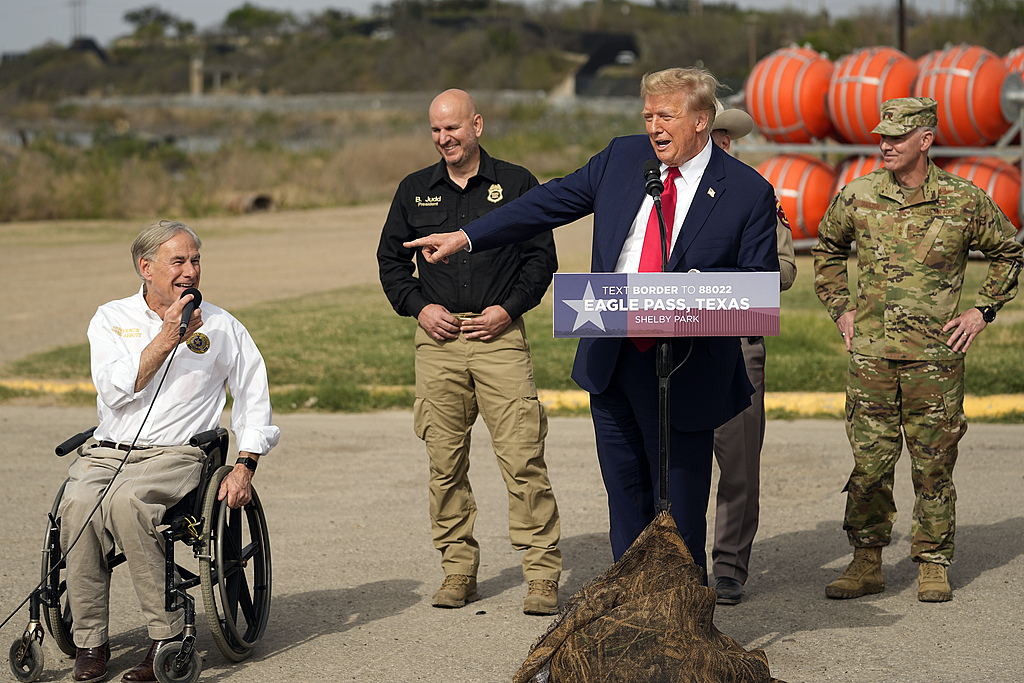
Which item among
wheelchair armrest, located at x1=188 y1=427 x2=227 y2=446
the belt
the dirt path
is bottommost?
the dirt path

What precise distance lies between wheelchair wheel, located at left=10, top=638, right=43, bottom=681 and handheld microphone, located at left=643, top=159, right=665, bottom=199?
111 inches

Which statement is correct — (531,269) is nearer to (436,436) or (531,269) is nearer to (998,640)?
(436,436)

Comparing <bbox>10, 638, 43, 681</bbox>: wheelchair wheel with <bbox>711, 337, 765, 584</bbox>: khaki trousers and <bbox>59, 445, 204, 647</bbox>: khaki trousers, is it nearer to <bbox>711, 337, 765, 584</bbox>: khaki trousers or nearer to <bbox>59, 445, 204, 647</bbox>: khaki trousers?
<bbox>59, 445, 204, 647</bbox>: khaki trousers

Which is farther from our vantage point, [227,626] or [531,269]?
[531,269]

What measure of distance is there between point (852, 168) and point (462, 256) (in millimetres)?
12575

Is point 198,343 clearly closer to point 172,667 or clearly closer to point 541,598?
point 172,667

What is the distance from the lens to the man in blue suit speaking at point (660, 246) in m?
4.09

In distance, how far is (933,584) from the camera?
204 inches

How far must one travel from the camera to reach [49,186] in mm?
25984

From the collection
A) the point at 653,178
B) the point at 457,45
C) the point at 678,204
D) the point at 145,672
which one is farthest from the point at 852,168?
the point at 457,45

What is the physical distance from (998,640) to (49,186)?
988 inches

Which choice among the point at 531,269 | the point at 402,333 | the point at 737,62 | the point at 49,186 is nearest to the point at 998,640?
the point at 531,269

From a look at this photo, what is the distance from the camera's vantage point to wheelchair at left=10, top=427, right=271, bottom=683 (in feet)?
13.9

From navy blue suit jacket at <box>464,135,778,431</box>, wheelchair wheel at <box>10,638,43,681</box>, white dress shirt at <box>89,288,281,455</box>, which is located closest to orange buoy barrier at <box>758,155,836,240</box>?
navy blue suit jacket at <box>464,135,778,431</box>
